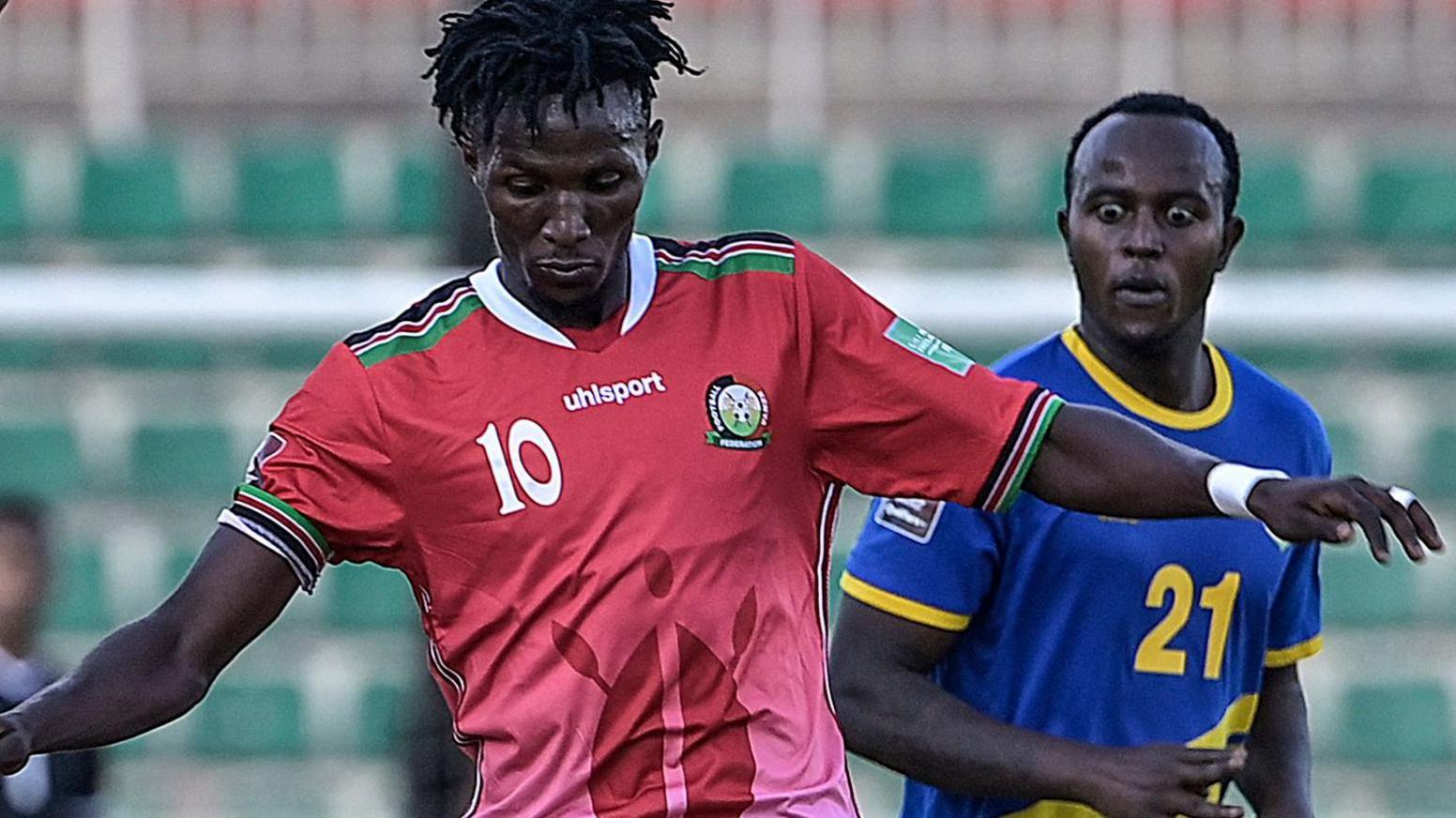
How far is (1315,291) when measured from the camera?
23.3 feet

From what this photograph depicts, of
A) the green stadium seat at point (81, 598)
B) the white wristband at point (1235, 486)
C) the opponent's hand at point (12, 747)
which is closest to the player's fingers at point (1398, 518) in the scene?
the white wristband at point (1235, 486)

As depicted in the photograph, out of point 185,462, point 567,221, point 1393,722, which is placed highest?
point 567,221

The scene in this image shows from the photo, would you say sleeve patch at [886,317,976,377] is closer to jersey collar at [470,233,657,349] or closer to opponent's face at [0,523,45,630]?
jersey collar at [470,233,657,349]

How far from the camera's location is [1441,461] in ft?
28.2

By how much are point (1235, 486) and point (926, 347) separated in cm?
43

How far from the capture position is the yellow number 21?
3.44m

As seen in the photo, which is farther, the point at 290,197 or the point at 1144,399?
the point at 290,197

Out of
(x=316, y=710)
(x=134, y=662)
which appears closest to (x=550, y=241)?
(x=134, y=662)

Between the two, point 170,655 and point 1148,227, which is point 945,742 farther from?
point 170,655

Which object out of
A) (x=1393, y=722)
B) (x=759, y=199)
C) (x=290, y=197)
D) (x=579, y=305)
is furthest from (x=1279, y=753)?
(x=290, y=197)

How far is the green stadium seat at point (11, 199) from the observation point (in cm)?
→ 895

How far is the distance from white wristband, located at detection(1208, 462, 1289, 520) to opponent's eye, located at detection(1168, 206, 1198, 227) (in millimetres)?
654

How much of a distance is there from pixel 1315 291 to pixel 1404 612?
1718 millimetres

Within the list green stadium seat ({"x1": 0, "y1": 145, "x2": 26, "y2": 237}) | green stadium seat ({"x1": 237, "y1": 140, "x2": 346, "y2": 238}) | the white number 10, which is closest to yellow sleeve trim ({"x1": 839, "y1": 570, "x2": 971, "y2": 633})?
the white number 10
